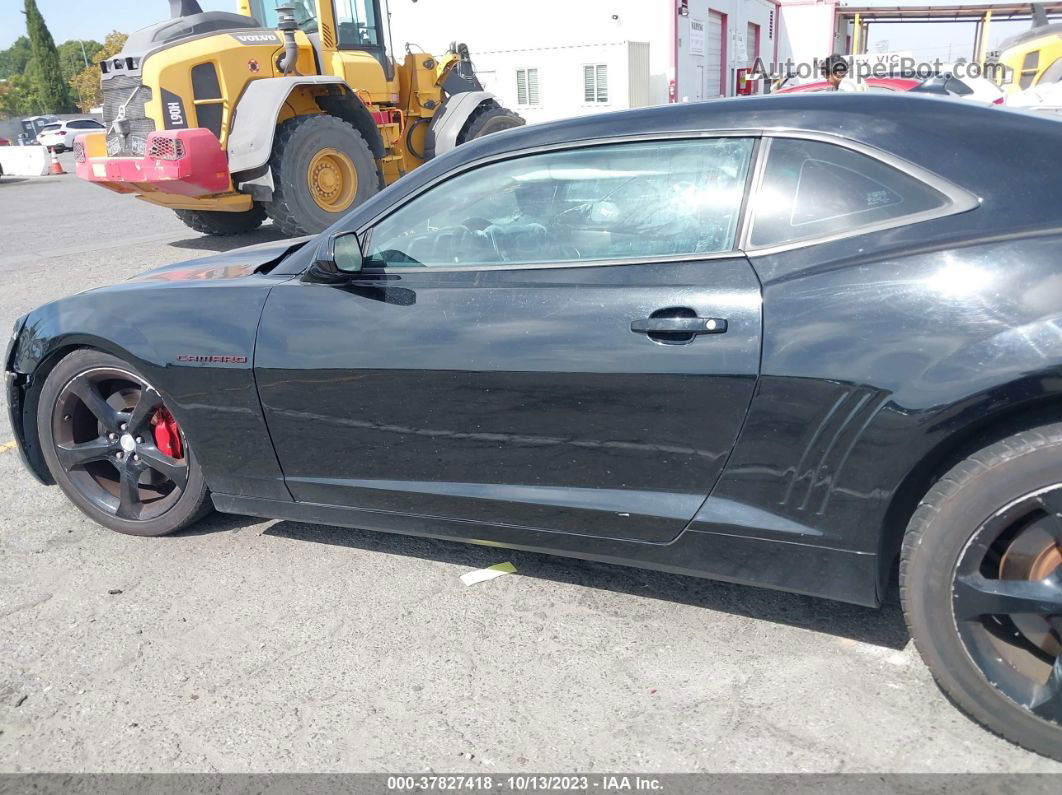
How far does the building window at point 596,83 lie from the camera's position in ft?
81.0

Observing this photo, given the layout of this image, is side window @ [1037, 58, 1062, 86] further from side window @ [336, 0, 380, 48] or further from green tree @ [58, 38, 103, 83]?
green tree @ [58, 38, 103, 83]

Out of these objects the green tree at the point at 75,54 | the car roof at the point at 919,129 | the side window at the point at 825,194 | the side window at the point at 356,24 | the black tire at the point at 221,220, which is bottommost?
the black tire at the point at 221,220

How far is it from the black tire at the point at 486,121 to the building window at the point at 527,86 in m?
15.3

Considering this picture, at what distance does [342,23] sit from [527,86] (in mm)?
17035

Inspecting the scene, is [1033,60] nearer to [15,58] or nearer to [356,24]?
[356,24]

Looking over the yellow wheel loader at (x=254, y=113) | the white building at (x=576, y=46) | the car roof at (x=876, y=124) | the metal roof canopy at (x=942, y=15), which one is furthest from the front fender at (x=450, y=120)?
the metal roof canopy at (x=942, y=15)

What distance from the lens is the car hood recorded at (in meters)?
3.42

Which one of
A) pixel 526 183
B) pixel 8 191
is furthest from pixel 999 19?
pixel 526 183

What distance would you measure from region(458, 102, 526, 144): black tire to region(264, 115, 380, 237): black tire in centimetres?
177

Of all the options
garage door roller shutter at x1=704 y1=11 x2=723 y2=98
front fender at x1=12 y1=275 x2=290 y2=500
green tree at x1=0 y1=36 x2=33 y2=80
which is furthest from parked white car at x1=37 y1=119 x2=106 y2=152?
green tree at x1=0 y1=36 x2=33 y2=80

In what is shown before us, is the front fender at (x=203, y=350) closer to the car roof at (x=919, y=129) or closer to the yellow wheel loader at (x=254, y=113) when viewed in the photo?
the car roof at (x=919, y=129)

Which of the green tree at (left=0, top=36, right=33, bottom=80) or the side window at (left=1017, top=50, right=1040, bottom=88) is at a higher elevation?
the green tree at (left=0, top=36, right=33, bottom=80)

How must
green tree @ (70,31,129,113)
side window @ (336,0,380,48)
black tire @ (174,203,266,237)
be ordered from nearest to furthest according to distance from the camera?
side window @ (336,0,380,48) < black tire @ (174,203,266,237) < green tree @ (70,31,129,113)

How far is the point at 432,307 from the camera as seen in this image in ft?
9.04
